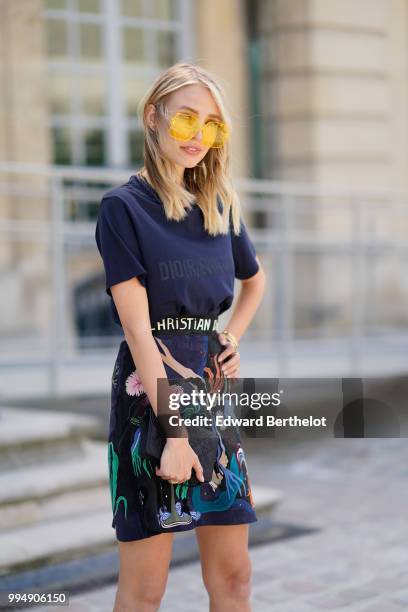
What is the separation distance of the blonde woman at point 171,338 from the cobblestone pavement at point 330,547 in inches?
41.6

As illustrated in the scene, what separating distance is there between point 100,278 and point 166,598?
4823 mm

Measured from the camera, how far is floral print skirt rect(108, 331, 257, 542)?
6.46 ft

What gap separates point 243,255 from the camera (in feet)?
7.41

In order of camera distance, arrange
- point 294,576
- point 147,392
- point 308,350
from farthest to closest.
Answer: point 308,350 < point 294,576 < point 147,392

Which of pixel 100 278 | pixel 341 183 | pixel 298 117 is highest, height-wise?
pixel 298 117

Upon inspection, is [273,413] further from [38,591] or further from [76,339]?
[76,339]

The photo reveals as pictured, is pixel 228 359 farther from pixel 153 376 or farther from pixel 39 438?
pixel 39 438

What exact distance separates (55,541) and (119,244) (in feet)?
A: 6.23

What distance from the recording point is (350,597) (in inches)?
125

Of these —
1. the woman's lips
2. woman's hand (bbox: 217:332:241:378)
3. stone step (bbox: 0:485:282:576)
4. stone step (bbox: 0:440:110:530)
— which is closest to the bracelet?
woman's hand (bbox: 217:332:241:378)

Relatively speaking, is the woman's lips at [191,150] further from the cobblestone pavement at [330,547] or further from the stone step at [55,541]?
the stone step at [55,541]

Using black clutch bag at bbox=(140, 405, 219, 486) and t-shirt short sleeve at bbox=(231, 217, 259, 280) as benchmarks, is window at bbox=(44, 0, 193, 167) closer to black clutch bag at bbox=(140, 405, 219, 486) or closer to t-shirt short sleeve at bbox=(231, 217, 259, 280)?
t-shirt short sleeve at bbox=(231, 217, 259, 280)

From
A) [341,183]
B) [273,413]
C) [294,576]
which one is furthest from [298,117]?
[273,413]

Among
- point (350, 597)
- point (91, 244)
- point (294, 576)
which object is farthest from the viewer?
point (91, 244)
